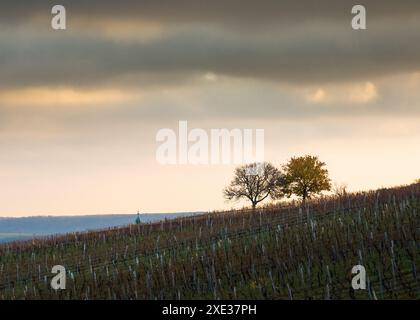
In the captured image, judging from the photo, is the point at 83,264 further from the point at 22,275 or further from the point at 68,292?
the point at 68,292

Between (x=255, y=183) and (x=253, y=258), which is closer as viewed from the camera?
(x=253, y=258)

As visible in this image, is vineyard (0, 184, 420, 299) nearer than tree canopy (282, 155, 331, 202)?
Yes

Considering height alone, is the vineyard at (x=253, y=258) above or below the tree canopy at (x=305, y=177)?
below

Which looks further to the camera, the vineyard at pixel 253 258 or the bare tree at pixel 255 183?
the bare tree at pixel 255 183

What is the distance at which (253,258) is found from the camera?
49.6 metres

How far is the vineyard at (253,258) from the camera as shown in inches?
1555

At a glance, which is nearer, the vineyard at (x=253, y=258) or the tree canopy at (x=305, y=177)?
the vineyard at (x=253, y=258)

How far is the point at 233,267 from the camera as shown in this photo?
4778 cm

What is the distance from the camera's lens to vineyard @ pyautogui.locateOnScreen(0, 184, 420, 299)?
130 ft

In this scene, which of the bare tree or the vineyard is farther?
the bare tree

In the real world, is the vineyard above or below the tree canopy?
below
